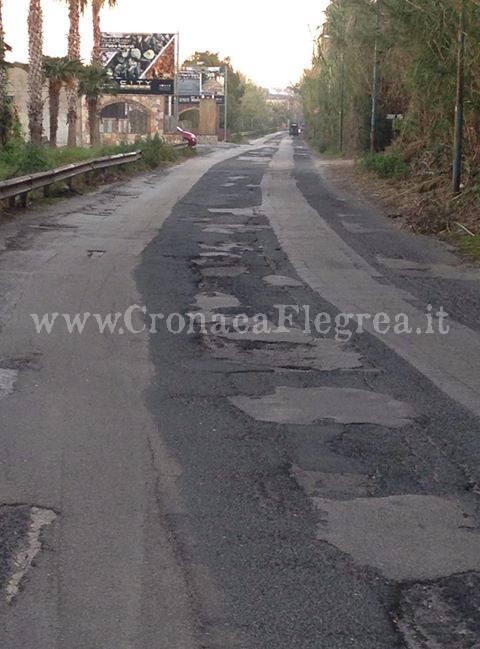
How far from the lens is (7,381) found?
7.76 metres

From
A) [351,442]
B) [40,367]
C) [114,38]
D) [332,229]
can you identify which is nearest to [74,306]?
[40,367]

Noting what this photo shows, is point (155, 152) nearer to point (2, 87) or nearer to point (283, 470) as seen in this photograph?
point (2, 87)

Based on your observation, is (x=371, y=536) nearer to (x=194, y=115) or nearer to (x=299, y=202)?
(x=299, y=202)

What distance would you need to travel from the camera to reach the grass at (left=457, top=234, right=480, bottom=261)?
52.7ft

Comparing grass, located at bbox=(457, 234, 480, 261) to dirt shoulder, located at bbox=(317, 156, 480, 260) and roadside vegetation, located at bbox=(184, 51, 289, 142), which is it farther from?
roadside vegetation, located at bbox=(184, 51, 289, 142)

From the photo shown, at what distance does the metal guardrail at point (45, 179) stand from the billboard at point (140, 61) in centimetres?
4271

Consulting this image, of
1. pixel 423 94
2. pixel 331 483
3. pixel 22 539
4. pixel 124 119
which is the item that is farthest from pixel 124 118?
pixel 22 539

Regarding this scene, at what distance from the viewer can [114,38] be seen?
239 feet

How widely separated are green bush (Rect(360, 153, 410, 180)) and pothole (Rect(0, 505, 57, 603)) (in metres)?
25.4

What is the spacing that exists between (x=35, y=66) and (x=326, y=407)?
30837 millimetres

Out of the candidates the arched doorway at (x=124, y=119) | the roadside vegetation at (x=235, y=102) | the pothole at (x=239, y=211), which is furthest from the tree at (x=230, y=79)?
the pothole at (x=239, y=211)

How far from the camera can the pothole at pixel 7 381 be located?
295 inches

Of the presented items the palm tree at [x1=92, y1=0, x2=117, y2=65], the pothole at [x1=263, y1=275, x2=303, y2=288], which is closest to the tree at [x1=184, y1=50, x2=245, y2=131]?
the palm tree at [x1=92, y1=0, x2=117, y2=65]

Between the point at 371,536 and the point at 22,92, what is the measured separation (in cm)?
6241
